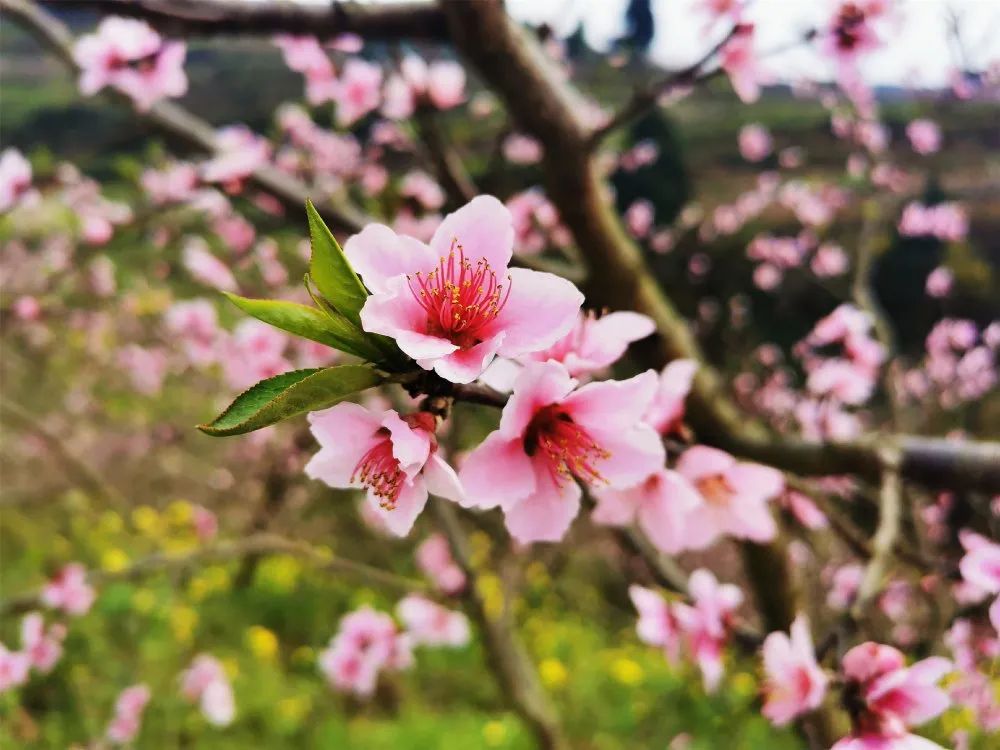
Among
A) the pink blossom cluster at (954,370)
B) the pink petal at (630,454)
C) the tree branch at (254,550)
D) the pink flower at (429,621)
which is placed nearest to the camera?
the pink petal at (630,454)

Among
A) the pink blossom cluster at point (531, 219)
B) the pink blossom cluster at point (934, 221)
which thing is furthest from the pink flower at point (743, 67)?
the pink blossom cluster at point (934, 221)

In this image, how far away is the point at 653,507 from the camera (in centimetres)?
104

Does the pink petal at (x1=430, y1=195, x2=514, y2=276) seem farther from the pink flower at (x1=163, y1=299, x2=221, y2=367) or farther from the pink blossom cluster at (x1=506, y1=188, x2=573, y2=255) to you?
the pink flower at (x1=163, y1=299, x2=221, y2=367)

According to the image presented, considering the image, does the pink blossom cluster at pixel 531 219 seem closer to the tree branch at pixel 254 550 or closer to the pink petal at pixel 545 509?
the tree branch at pixel 254 550

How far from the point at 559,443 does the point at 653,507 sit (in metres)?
0.31

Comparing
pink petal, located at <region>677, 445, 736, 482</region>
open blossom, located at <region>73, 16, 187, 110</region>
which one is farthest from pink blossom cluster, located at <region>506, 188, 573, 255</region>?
pink petal, located at <region>677, 445, 736, 482</region>

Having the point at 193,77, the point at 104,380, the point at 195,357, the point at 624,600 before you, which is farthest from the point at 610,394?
the point at 193,77

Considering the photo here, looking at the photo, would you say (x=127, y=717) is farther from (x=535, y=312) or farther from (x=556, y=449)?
(x=535, y=312)

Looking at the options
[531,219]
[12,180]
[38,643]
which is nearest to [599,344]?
[12,180]

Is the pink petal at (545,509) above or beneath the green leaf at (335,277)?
beneath

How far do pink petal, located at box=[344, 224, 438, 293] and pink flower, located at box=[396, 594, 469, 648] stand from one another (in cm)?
244

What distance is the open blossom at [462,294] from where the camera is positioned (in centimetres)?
63

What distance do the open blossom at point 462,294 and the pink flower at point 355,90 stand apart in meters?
2.95

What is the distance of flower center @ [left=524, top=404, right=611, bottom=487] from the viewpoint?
787 mm
